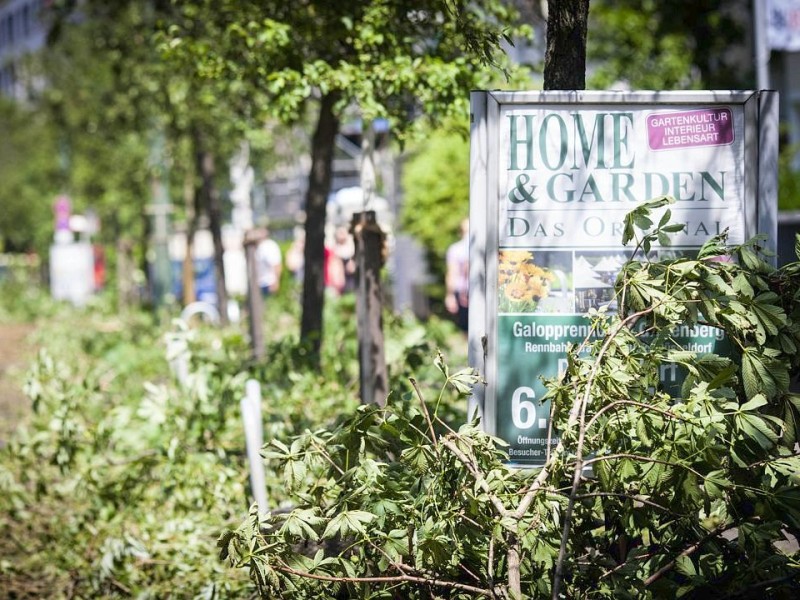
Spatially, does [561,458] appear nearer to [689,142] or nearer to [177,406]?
[689,142]

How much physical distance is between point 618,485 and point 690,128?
57.0 inches

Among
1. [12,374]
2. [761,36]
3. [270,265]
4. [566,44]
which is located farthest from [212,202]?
[566,44]

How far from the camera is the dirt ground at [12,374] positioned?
12836mm

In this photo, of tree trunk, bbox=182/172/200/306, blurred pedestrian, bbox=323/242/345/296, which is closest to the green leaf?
tree trunk, bbox=182/172/200/306

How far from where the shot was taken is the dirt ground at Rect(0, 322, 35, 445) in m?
12.8

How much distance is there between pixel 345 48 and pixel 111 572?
12.4ft

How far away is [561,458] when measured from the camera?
13.9 ft

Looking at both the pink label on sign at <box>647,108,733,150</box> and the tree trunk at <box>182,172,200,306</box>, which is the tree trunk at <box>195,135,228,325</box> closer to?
the tree trunk at <box>182,172,200,306</box>

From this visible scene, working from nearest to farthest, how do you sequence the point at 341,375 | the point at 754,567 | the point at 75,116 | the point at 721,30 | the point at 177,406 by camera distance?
the point at 754,567
the point at 177,406
the point at 341,375
the point at 721,30
the point at 75,116

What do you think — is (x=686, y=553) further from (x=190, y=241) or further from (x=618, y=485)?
(x=190, y=241)

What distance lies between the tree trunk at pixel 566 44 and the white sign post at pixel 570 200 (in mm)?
224

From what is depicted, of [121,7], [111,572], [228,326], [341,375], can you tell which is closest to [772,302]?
[111,572]

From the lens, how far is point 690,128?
498cm

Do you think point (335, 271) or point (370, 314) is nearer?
point (370, 314)
